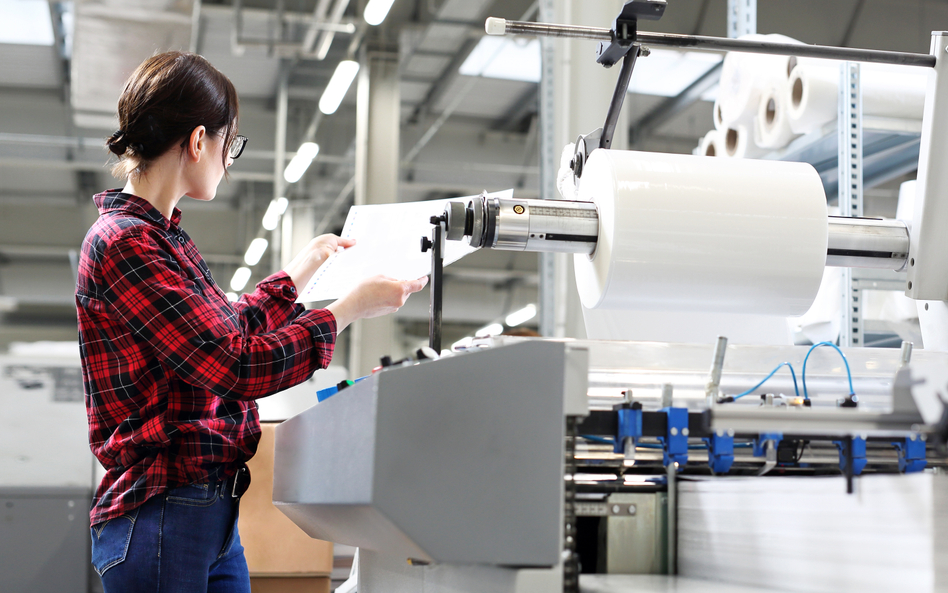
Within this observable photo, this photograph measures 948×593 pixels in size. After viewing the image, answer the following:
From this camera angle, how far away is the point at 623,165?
3.40 ft

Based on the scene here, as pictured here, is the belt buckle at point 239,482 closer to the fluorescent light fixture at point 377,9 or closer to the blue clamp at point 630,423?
the blue clamp at point 630,423

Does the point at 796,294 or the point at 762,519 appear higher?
the point at 796,294

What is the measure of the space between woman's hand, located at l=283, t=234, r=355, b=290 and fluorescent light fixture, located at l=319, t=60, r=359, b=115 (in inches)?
172

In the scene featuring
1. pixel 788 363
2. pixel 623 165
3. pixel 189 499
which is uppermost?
pixel 623 165

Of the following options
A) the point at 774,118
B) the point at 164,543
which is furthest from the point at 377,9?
the point at 164,543

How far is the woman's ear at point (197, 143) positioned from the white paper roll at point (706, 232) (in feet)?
1.68

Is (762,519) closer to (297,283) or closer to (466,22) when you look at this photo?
(297,283)

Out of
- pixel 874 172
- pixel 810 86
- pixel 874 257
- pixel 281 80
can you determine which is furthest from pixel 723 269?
pixel 281 80

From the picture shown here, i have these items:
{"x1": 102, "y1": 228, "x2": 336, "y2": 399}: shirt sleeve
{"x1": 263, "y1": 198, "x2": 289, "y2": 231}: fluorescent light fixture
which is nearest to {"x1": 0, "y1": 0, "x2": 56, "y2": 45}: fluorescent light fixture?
{"x1": 263, "y1": 198, "x2": 289, "y2": 231}: fluorescent light fixture

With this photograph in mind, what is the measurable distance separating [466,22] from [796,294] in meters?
5.12

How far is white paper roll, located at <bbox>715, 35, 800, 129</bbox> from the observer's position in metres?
2.42

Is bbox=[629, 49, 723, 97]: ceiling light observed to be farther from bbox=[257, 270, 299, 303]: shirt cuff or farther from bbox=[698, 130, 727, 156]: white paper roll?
bbox=[257, 270, 299, 303]: shirt cuff

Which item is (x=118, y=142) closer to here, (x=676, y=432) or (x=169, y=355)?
(x=169, y=355)

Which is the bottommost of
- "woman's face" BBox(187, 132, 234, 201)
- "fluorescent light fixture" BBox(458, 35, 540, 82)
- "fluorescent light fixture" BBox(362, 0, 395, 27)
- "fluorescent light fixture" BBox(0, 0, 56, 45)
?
"woman's face" BBox(187, 132, 234, 201)
